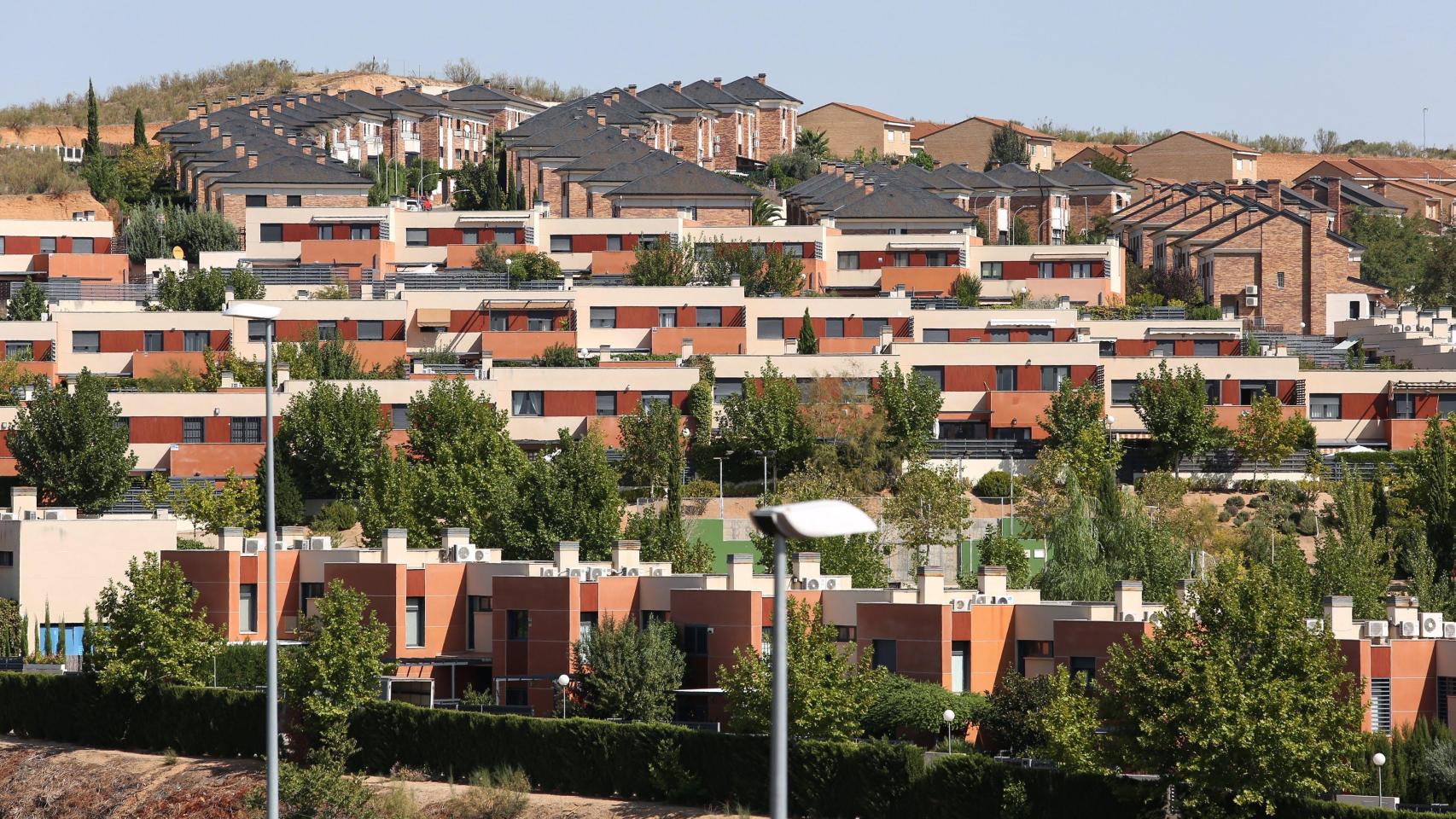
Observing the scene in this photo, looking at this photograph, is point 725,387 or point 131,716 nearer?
point 131,716

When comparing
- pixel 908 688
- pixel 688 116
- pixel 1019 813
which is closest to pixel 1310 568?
pixel 908 688

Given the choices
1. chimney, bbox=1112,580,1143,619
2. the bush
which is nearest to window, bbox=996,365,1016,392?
the bush

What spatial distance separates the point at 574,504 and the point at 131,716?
1889cm

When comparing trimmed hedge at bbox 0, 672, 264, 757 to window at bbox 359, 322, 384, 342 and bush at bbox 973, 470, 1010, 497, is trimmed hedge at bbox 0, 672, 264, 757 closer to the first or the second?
bush at bbox 973, 470, 1010, 497

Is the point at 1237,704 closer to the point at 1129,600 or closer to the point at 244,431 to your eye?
the point at 1129,600

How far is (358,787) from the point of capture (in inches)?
2126

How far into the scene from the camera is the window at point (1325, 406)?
315 ft

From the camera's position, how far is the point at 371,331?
10394 cm

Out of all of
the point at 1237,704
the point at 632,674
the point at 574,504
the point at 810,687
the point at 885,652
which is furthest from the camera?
the point at 574,504

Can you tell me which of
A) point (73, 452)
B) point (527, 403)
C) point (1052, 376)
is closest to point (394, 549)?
point (73, 452)

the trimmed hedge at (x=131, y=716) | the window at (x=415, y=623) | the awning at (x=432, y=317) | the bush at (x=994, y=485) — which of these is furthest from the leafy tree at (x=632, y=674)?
the awning at (x=432, y=317)

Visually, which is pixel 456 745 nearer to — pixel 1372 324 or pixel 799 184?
pixel 1372 324

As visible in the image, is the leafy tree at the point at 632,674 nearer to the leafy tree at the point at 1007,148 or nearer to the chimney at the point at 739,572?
the chimney at the point at 739,572

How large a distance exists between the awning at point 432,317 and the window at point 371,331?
1.71 metres
